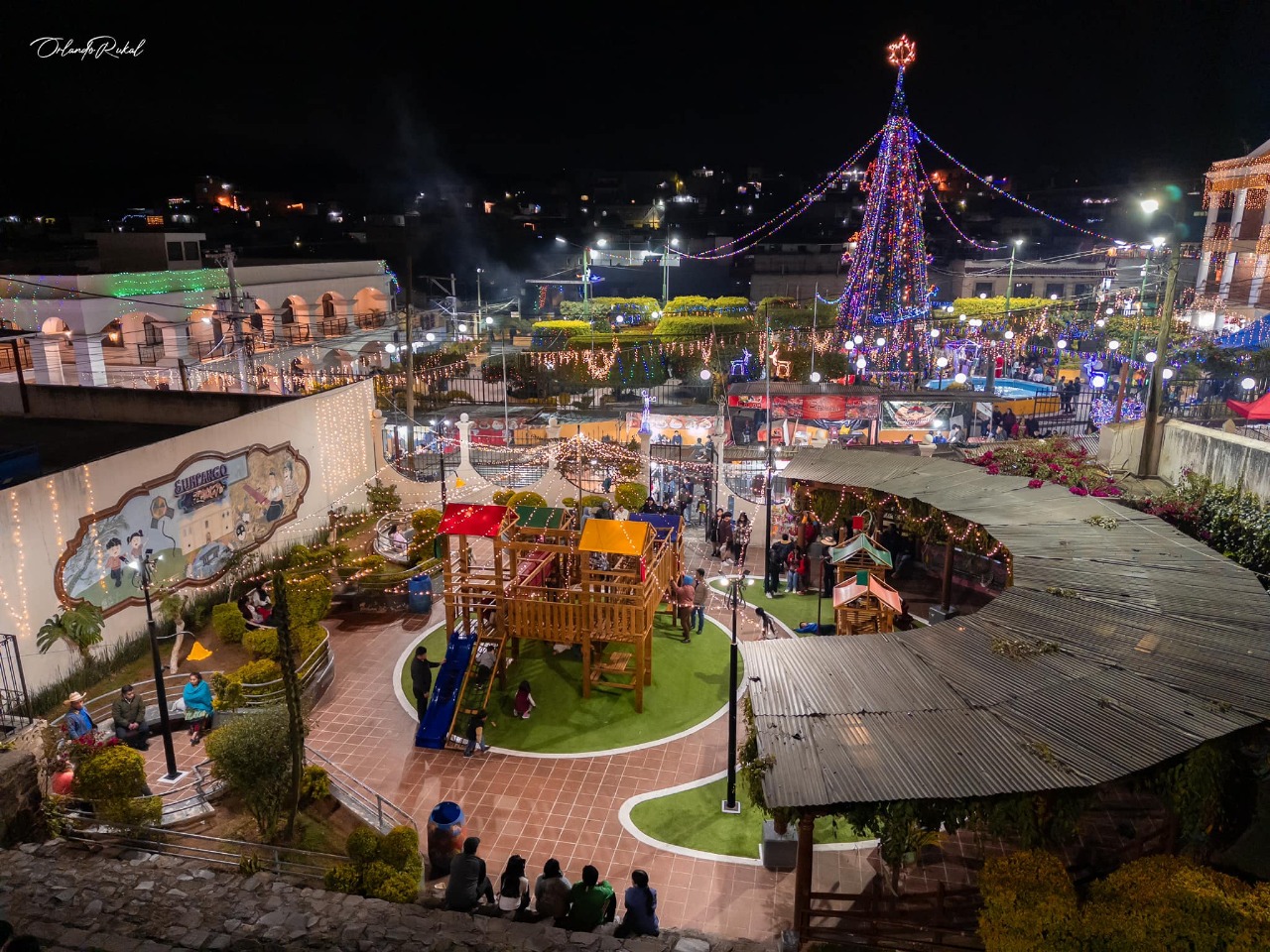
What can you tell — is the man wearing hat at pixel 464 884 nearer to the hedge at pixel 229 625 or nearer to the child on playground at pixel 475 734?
the child on playground at pixel 475 734

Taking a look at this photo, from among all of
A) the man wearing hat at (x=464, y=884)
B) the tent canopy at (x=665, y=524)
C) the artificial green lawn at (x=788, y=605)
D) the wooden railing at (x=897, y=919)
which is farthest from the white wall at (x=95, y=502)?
the wooden railing at (x=897, y=919)

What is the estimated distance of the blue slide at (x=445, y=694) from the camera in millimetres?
12297

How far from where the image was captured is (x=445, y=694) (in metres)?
12.8

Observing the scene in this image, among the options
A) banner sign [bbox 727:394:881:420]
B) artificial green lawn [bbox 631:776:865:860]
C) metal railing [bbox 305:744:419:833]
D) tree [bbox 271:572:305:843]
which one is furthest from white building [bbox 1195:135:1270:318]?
tree [bbox 271:572:305:843]

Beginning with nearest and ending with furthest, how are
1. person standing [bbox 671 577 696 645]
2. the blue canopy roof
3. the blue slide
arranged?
the blue slide → person standing [bbox 671 577 696 645] → the blue canopy roof

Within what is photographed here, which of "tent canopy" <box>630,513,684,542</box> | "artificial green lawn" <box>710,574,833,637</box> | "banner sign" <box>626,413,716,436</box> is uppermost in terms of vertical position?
"banner sign" <box>626,413,716,436</box>

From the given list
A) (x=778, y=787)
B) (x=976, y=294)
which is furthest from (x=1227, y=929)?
(x=976, y=294)

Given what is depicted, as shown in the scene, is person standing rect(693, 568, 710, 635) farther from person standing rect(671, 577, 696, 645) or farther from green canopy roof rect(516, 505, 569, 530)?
green canopy roof rect(516, 505, 569, 530)

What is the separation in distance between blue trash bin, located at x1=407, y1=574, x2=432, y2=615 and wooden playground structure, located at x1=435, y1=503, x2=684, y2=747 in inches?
103

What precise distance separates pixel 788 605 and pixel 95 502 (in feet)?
45.1

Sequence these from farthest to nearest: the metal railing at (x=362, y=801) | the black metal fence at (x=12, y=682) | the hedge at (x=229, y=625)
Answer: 1. the hedge at (x=229, y=625)
2. the black metal fence at (x=12, y=682)
3. the metal railing at (x=362, y=801)

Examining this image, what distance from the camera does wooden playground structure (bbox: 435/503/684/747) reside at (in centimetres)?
1319

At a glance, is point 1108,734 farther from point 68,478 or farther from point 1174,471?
point 68,478

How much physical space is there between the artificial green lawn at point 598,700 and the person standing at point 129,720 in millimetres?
3997
